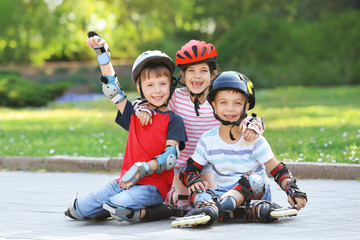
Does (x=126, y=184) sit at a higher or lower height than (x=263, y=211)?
higher

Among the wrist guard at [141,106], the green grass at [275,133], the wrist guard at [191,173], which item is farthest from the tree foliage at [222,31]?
the wrist guard at [191,173]

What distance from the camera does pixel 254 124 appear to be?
5.36m

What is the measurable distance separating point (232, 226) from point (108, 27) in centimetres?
5017

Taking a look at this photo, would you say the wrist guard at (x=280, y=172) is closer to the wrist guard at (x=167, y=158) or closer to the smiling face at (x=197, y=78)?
the wrist guard at (x=167, y=158)

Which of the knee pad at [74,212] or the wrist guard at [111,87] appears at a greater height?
the wrist guard at [111,87]

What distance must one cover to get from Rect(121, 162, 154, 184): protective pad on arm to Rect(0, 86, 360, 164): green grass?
333 cm

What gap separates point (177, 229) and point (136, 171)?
61 cm

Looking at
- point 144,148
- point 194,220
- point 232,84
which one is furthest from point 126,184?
point 232,84

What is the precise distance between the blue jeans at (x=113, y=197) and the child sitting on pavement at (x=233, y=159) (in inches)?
11.9

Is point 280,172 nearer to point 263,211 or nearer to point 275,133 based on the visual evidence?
point 263,211

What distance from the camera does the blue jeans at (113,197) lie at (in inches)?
209

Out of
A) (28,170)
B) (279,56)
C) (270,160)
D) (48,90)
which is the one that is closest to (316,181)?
(270,160)

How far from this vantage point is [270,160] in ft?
17.7

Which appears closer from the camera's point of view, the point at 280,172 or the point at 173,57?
the point at 280,172
